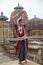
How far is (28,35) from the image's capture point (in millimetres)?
17484

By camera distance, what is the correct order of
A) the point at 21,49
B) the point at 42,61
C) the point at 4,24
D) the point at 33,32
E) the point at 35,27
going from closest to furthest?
the point at 21,49 < the point at 42,61 < the point at 4,24 < the point at 33,32 < the point at 35,27

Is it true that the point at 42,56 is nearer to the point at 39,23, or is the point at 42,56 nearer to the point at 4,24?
the point at 4,24

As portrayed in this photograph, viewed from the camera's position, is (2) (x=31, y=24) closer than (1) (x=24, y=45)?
No

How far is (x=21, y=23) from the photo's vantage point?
5.69m

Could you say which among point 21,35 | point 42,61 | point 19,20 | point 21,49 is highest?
point 19,20

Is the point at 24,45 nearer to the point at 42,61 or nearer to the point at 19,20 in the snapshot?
the point at 19,20

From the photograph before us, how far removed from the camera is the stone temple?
25.4 ft

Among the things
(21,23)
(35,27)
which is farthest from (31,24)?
(21,23)

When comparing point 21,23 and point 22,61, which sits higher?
point 21,23

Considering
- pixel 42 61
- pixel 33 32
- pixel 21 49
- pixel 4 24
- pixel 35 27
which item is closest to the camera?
pixel 21 49

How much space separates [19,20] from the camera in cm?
568

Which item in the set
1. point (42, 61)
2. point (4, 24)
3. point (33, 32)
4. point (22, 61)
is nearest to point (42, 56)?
point (42, 61)

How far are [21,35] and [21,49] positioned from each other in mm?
362

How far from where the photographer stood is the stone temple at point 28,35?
25.4 ft
